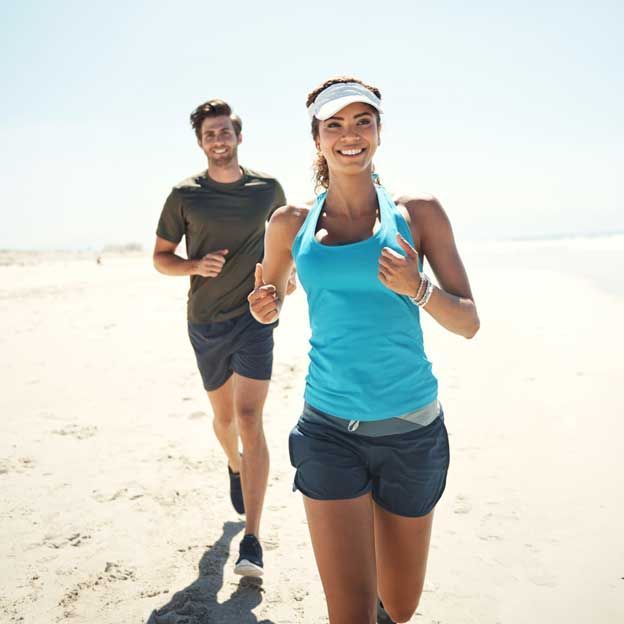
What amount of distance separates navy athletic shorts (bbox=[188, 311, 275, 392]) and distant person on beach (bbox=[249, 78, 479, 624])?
1519 millimetres

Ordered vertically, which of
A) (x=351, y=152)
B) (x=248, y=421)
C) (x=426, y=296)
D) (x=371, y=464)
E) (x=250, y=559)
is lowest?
(x=250, y=559)

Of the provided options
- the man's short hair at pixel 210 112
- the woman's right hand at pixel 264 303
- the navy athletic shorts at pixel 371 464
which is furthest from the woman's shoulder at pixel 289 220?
the man's short hair at pixel 210 112

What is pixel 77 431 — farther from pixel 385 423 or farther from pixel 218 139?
pixel 385 423

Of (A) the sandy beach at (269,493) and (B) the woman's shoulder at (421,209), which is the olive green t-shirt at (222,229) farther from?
(B) the woman's shoulder at (421,209)

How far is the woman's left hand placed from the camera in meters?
2.12

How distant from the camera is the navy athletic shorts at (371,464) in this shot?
229 cm


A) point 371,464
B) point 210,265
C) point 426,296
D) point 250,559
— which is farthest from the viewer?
point 210,265

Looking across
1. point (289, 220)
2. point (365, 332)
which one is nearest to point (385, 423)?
point (365, 332)

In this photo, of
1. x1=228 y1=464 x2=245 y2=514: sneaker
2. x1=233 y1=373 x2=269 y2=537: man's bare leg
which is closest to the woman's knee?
x1=233 y1=373 x2=269 y2=537: man's bare leg

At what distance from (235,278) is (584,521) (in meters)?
2.92

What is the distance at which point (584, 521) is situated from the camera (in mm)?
4020

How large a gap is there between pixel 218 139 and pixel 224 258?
86 cm

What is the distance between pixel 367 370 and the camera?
7.55ft

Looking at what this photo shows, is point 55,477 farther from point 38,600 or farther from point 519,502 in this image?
point 519,502
